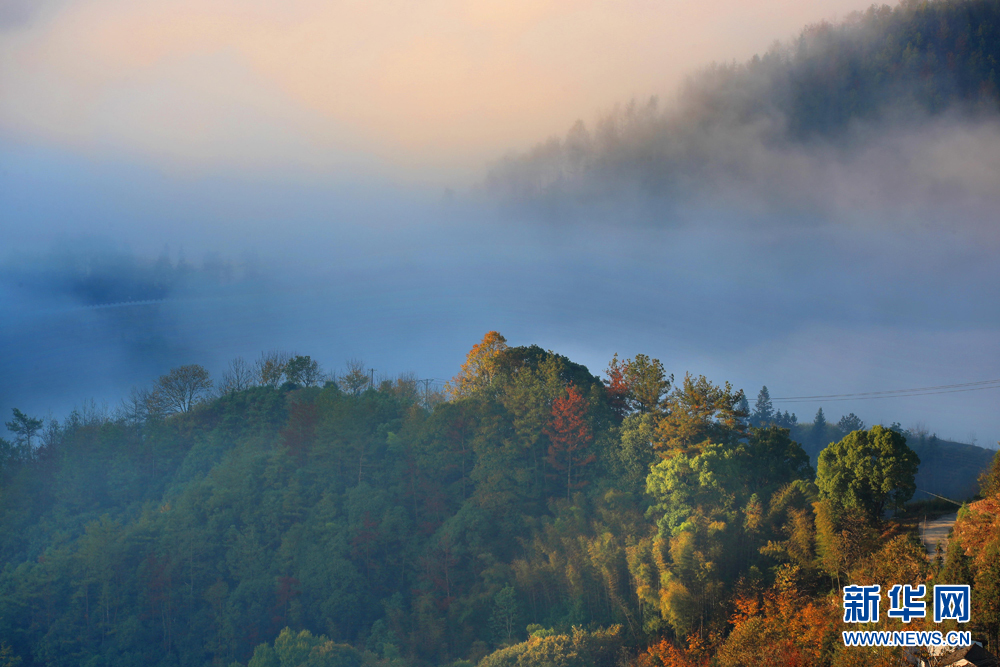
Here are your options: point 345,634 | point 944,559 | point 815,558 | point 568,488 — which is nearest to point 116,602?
point 345,634

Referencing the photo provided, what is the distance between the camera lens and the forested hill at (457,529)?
45.2 meters

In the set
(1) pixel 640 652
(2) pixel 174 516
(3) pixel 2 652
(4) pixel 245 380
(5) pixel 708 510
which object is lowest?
(3) pixel 2 652

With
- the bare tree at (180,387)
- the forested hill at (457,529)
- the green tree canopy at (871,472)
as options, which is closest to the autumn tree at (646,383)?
the forested hill at (457,529)

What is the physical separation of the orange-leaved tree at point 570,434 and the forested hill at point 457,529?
0.61 feet

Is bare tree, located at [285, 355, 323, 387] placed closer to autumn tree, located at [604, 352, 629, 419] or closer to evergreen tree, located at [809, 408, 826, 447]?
autumn tree, located at [604, 352, 629, 419]

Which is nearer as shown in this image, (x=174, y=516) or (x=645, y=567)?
(x=645, y=567)

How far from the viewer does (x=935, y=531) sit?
41.8 m

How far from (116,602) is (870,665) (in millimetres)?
59848

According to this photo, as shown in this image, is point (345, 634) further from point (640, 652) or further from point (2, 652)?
point (2, 652)

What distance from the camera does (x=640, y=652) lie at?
47.6 metres

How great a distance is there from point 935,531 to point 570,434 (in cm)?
2763

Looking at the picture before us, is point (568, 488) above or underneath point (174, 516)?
above

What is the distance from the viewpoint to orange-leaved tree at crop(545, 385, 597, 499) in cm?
6194

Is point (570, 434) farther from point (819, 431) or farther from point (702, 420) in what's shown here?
point (819, 431)
